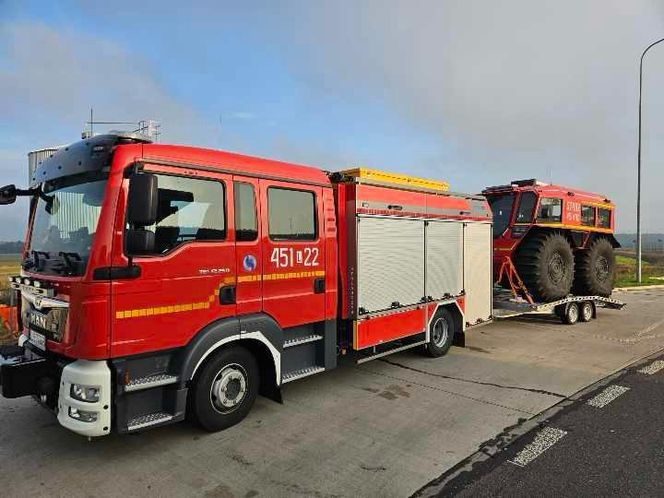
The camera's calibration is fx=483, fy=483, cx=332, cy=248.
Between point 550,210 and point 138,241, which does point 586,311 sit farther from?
point 138,241

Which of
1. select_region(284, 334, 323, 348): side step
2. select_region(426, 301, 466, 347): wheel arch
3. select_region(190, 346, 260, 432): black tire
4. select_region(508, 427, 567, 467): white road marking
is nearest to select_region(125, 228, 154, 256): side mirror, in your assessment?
select_region(190, 346, 260, 432): black tire

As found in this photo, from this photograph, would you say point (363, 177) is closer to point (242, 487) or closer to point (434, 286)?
point (434, 286)

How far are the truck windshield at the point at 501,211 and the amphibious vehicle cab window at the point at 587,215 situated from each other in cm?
192

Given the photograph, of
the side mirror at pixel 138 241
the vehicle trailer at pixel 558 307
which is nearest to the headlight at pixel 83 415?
the side mirror at pixel 138 241

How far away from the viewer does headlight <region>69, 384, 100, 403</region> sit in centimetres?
362

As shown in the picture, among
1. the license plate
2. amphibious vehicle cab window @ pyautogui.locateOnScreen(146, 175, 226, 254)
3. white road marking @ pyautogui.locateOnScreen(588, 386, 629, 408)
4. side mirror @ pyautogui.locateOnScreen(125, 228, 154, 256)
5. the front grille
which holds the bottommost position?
white road marking @ pyautogui.locateOnScreen(588, 386, 629, 408)

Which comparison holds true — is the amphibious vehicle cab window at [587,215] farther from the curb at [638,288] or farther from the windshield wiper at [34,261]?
the windshield wiper at [34,261]

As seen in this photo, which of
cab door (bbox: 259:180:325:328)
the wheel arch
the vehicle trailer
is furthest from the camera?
the vehicle trailer

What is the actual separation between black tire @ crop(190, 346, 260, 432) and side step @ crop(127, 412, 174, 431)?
12.2 inches

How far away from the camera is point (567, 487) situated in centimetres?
347

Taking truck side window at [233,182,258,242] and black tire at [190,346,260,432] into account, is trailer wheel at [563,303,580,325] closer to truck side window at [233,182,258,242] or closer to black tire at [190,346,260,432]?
black tire at [190,346,260,432]

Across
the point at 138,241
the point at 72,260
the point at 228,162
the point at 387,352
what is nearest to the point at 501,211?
the point at 387,352

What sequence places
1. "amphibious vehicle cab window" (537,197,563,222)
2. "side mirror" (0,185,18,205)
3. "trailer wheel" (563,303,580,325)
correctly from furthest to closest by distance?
1. "trailer wheel" (563,303,580,325)
2. "amphibious vehicle cab window" (537,197,563,222)
3. "side mirror" (0,185,18,205)

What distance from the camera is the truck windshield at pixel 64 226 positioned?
3822 millimetres
